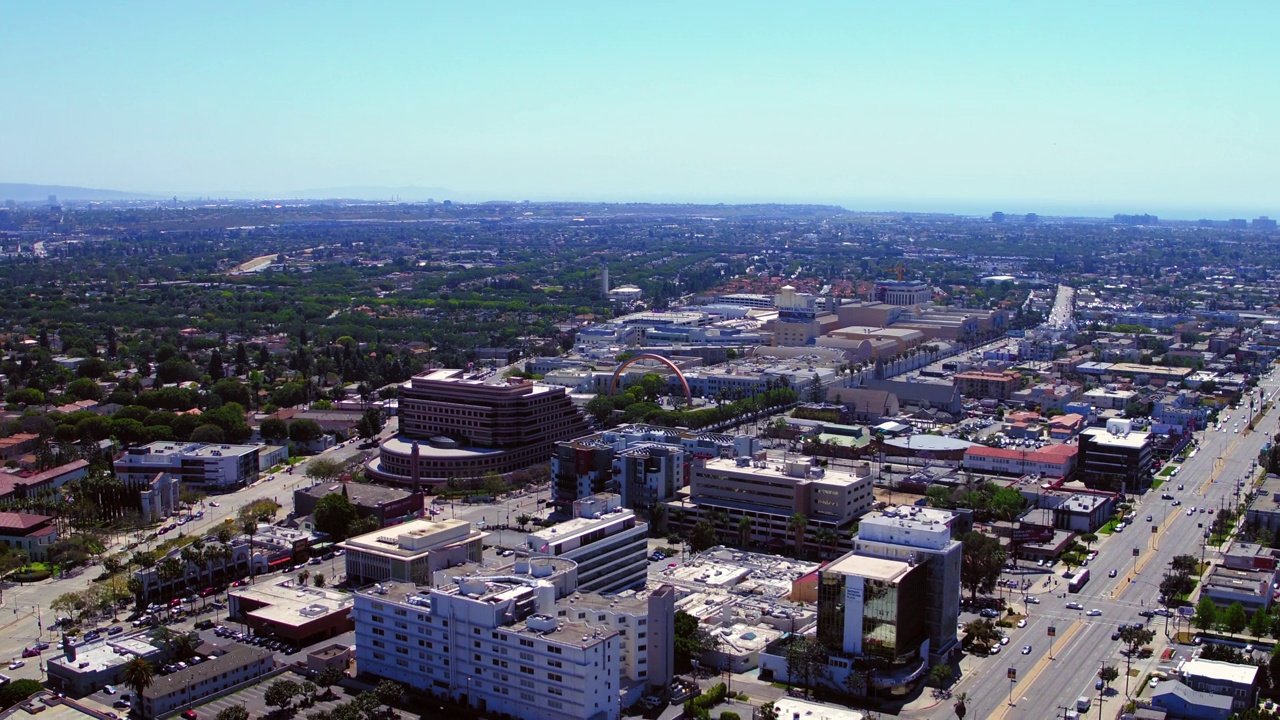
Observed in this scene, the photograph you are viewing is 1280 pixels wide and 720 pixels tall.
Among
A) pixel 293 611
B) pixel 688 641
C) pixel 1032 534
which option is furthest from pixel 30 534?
pixel 1032 534

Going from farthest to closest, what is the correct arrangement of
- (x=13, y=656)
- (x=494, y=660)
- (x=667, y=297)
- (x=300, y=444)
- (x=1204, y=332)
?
(x=667, y=297) → (x=1204, y=332) → (x=300, y=444) → (x=13, y=656) → (x=494, y=660)

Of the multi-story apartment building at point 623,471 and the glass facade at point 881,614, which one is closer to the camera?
the glass facade at point 881,614

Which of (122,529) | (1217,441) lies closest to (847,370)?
(1217,441)

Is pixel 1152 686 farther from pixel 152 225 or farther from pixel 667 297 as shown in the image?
pixel 152 225

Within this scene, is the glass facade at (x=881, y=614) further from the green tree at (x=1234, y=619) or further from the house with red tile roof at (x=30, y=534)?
the house with red tile roof at (x=30, y=534)

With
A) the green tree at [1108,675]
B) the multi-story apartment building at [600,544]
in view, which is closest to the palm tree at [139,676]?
the multi-story apartment building at [600,544]

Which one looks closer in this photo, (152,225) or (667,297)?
(667,297)

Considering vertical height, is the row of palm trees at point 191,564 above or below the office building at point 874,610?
below
